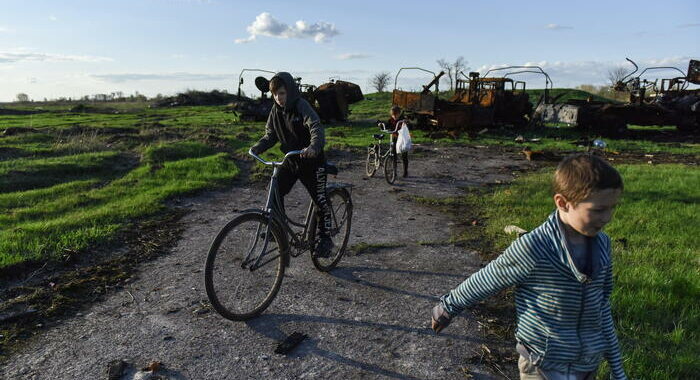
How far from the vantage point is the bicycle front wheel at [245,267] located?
4.11 metres

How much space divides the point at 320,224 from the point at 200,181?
6.25 m

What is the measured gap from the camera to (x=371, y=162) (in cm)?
1230

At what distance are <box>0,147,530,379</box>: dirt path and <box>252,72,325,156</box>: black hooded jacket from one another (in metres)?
1.54

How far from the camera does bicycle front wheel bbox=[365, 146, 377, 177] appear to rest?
470 inches

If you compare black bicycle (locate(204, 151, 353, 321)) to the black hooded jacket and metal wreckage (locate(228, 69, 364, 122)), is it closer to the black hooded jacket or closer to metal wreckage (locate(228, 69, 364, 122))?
the black hooded jacket

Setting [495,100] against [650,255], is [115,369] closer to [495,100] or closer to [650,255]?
[650,255]

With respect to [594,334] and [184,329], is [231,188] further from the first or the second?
[594,334]

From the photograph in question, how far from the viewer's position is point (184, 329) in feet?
13.6

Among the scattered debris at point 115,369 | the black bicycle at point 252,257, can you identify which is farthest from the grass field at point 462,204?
the scattered debris at point 115,369

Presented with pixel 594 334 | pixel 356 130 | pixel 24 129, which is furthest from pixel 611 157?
pixel 24 129

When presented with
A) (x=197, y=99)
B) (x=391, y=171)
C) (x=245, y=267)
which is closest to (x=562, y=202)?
(x=245, y=267)

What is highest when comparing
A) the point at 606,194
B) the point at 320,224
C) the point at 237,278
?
the point at 606,194

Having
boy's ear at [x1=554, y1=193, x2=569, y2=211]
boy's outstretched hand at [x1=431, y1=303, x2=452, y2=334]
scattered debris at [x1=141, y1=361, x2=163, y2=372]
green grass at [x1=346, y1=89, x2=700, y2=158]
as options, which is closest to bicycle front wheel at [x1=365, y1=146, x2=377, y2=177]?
green grass at [x1=346, y1=89, x2=700, y2=158]

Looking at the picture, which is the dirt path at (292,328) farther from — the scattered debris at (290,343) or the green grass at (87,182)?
the green grass at (87,182)
